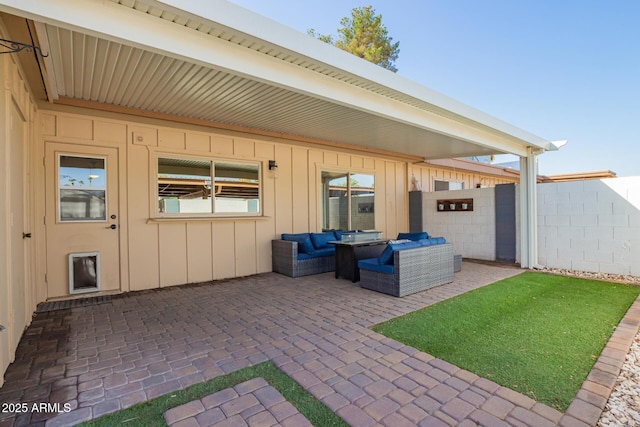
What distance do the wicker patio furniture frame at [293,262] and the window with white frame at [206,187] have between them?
0.95 meters

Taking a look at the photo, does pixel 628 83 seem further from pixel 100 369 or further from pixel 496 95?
pixel 100 369

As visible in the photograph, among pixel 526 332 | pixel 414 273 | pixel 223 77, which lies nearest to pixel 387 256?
pixel 414 273

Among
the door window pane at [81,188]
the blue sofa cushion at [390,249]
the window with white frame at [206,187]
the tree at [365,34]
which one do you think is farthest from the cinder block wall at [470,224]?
the tree at [365,34]

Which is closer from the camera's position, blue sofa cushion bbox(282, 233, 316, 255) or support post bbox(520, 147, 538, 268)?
blue sofa cushion bbox(282, 233, 316, 255)

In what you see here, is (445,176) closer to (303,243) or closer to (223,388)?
(303,243)

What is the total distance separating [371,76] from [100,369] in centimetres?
401

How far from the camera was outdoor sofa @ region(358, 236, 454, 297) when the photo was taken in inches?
179

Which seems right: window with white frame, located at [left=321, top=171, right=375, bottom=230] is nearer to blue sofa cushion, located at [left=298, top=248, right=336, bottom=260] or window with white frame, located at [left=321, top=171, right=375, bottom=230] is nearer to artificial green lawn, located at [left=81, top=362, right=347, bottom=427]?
blue sofa cushion, located at [left=298, top=248, right=336, bottom=260]

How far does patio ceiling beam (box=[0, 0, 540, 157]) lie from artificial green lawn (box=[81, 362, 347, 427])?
2671 mm

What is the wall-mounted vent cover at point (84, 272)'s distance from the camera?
459 centimetres

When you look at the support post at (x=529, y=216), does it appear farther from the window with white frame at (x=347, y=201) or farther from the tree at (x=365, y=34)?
the tree at (x=365, y=34)

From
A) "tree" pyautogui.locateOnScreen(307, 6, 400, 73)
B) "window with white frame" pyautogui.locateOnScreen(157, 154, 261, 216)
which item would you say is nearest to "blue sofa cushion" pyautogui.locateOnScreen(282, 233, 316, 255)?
"window with white frame" pyautogui.locateOnScreen(157, 154, 261, 216)

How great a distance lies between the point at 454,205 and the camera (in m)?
8.54

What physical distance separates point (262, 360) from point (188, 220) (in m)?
3.73
